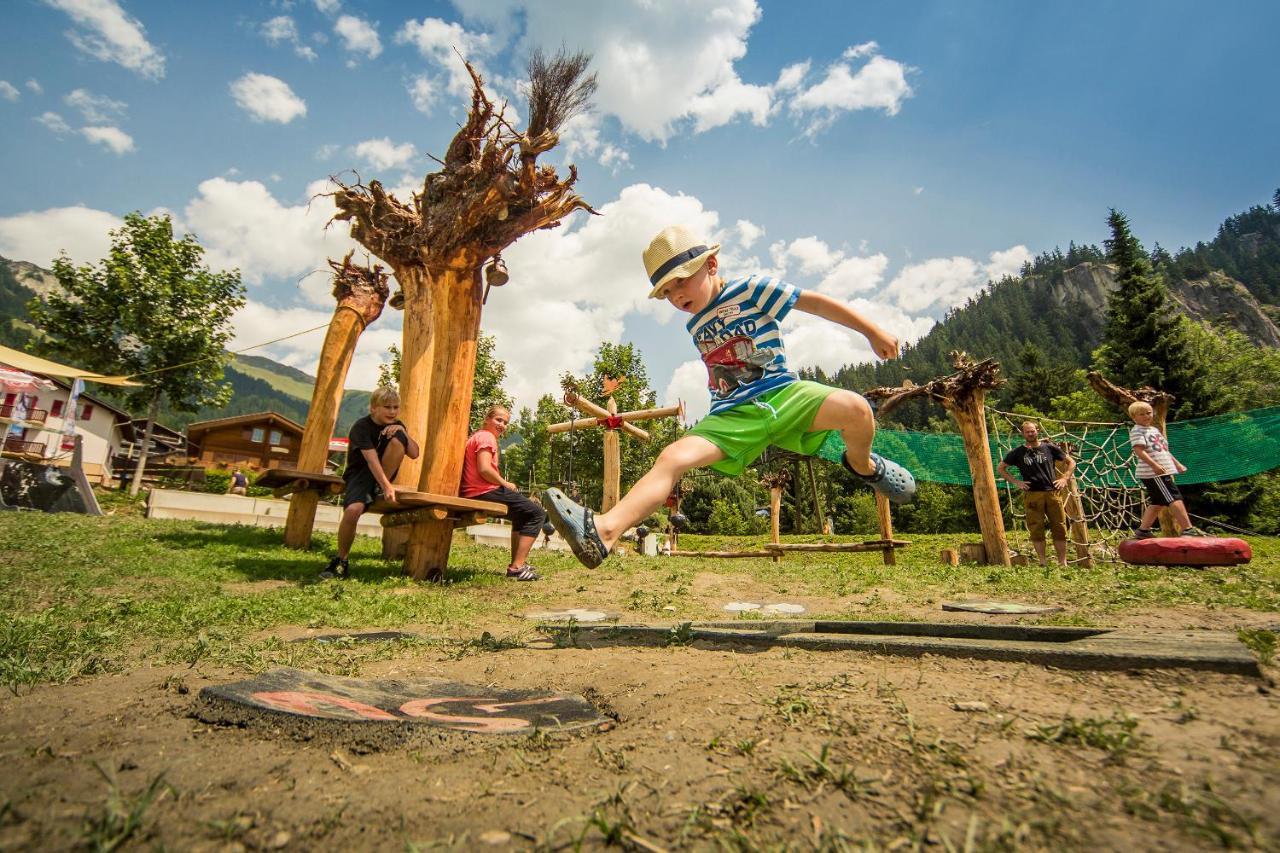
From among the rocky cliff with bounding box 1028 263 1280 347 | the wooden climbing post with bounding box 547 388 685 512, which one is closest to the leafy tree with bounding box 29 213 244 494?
the wooden climbing post with bounding box 547 388 685 512

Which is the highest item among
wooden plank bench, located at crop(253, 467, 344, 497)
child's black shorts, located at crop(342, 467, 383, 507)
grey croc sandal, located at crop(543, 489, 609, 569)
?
wooden plank bench, located at crop(253, 467, 344, 497)

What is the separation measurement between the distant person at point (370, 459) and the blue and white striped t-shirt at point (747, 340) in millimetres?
3464

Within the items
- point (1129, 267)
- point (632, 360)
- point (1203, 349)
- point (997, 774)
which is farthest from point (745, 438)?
point (1203, 349)

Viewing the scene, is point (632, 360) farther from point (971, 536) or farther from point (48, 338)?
point (48, 338)

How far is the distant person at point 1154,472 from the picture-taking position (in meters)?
6.99

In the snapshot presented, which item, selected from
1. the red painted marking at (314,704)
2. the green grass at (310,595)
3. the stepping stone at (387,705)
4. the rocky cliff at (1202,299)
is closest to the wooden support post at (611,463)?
the green grass at (310,595)

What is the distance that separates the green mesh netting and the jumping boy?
843 cm

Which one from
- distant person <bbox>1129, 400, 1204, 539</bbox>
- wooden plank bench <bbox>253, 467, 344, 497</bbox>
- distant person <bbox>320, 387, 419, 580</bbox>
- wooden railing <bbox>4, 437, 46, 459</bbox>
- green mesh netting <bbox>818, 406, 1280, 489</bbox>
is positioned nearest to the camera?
distant person <bbox>320, 387, 419, 580</bbox>

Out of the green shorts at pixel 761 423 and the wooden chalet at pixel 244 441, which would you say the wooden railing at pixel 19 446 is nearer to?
the wooden chalet at pixel 244 441

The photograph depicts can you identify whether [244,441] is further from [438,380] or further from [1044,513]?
[1044,513]

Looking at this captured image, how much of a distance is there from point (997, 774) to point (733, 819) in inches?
22.5

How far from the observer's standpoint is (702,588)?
255 inches

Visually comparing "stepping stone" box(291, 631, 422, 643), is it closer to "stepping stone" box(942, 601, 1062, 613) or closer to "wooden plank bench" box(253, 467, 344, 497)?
"wooden plank bench" box(253, 467, 344, 497)

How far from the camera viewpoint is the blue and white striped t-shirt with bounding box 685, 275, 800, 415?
318 centimetres
